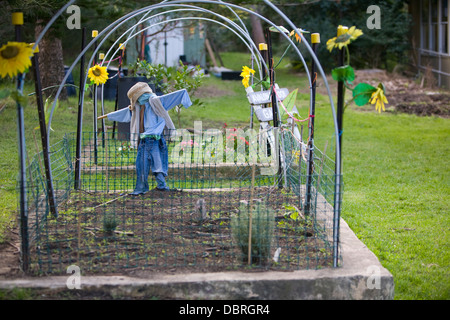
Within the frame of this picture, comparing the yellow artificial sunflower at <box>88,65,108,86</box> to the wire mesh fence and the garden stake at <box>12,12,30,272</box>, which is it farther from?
the garden stake at <box>12,12,30,272</box>

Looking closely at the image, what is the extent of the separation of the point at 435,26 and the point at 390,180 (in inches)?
447

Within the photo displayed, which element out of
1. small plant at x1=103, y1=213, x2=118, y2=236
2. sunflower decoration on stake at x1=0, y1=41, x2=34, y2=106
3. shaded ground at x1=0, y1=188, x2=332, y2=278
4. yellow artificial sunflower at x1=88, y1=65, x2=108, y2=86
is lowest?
shaded ground at x1=0, y1=188, x2=332, y2=278

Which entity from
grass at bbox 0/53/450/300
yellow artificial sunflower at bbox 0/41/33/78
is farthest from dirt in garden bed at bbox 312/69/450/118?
yellow artificial sunflower at bbox 0/41/33/78

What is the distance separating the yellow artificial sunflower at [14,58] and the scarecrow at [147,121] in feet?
8.39

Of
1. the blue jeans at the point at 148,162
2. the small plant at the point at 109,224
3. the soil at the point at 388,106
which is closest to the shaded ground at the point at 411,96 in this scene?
the soil at the point at 388,106

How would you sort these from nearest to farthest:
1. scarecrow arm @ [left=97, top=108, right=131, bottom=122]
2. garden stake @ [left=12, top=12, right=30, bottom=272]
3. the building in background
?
garden stake @ [left=12, top=12, right=30, bottom=272] → scarecrow arm @ [left=97, top=108, right=131, bottom=122] → the building in background

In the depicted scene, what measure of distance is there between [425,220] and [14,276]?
4.15 metres

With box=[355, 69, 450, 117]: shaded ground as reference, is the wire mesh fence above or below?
below

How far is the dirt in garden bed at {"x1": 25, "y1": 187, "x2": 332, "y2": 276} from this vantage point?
4133 mm

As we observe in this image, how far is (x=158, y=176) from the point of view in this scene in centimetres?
650

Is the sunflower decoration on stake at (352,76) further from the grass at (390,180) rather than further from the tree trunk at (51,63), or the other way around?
the tree trunk at (51,63)

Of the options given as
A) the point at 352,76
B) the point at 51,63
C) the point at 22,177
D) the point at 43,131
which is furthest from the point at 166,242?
the point at 51,63

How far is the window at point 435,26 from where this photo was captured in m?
16.0

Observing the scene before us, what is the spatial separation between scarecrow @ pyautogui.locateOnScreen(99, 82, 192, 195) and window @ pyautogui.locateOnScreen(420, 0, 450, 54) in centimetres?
1170
